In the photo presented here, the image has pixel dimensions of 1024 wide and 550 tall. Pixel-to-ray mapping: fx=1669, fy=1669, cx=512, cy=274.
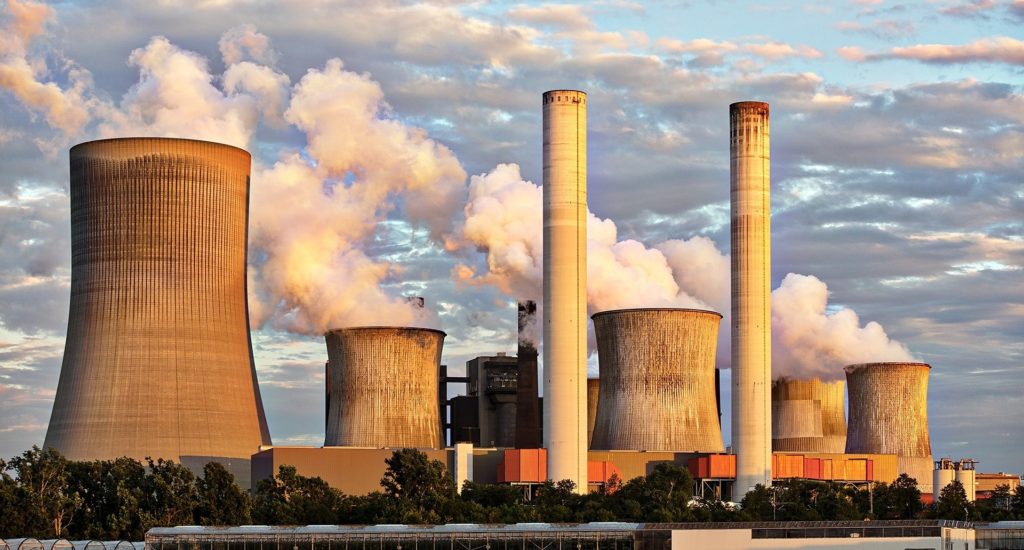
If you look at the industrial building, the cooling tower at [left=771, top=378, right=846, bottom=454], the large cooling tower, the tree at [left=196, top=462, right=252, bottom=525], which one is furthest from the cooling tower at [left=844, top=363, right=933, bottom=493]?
the tree at [left=196, top=462, right=252, bottom=525]

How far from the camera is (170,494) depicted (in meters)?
61.9

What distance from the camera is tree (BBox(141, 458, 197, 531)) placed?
61562 millimetres

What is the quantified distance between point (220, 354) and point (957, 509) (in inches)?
1284

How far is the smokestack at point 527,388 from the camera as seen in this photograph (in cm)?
8254

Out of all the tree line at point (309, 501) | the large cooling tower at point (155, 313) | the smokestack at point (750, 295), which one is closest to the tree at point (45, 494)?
the tree line at point (309, 501)

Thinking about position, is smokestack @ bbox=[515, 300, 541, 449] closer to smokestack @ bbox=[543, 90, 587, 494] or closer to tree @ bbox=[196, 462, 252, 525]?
smokestack @ bbox=[543, 90, 587, 494]

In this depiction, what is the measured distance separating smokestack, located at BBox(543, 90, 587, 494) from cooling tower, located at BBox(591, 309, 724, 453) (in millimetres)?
3663

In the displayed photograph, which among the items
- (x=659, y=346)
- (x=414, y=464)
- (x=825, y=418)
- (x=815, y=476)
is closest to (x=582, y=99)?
(x=659, y=346)

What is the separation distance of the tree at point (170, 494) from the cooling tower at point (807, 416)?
41.0 meters

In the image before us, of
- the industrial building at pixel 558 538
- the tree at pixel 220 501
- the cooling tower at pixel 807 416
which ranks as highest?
the cooling tower at pixel 807 416

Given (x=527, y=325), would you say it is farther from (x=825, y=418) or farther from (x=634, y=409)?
(x=825, y=418)

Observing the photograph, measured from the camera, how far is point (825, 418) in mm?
97188

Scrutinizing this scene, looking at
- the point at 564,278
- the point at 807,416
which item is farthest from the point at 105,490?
the point at 807,416

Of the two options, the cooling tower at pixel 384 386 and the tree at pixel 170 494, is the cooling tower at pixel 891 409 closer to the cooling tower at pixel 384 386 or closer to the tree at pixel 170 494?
the cooling tower at pixel 384 386
